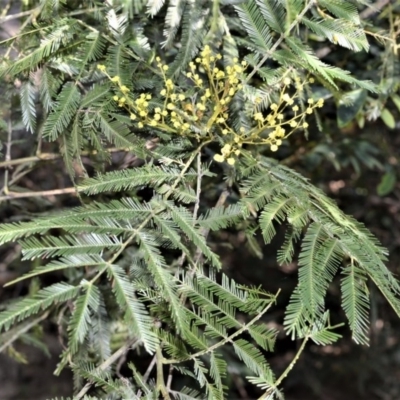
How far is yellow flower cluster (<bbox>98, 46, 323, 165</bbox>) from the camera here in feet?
2.90

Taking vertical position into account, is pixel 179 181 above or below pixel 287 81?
below

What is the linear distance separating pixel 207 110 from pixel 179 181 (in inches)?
4.9

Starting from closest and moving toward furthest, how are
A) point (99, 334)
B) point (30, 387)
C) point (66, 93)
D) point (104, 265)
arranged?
point (104, 265)
point (66, 93)
point (99, 334)
point (30, 387)

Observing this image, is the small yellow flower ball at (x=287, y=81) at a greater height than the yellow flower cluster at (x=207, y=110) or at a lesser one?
greater

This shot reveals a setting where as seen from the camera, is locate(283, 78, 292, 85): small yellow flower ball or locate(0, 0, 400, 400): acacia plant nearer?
locate(0, 0, 400, 400): acacia plant

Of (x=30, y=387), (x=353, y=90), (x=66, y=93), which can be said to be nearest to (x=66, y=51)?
(x=66, y=93)

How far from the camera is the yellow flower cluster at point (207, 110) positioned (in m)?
0.88

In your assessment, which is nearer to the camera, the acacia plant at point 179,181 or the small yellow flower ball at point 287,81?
the acacia plant at point 179,181

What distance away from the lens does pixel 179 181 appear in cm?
92

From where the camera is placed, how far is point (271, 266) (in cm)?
196

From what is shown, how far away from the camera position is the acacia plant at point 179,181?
0.79 meters

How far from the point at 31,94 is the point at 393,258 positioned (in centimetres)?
132

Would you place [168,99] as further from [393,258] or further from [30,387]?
[30,387]

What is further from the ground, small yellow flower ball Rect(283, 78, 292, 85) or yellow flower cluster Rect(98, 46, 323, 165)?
small yellow flower ball Rect(283, 78, 292, 85)
